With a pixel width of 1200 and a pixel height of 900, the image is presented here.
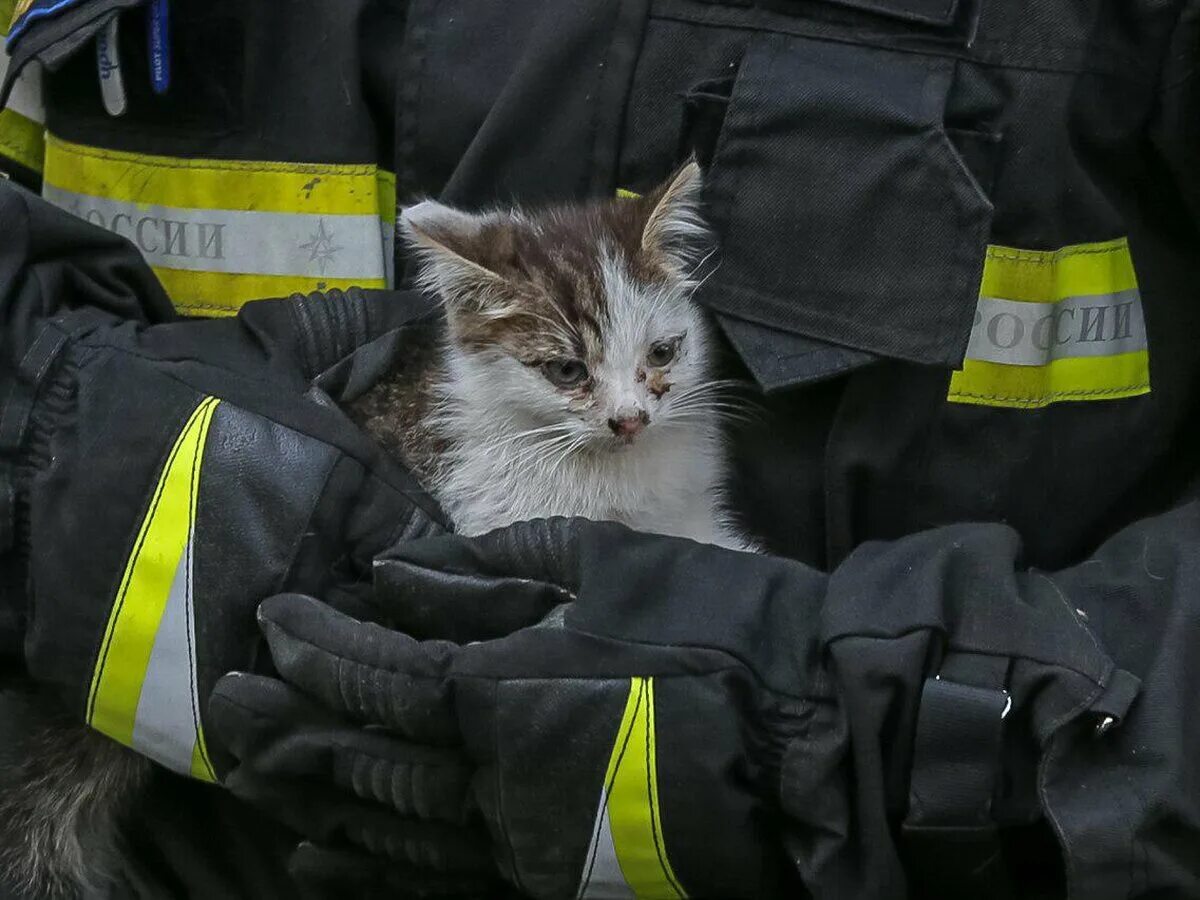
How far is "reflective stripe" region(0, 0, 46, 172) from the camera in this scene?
7.32 feet

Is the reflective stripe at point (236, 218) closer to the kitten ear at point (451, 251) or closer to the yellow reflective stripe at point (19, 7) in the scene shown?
the kitten ear at point (451, 251)

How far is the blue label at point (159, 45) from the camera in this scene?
197 cm

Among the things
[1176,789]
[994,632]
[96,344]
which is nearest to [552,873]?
[994,632]

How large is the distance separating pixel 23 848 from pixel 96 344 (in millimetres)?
793

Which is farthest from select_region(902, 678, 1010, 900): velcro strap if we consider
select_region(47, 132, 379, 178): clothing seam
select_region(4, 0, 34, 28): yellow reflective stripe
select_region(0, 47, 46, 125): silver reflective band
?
select_region(0, 47, 46, 125): silver reflective band

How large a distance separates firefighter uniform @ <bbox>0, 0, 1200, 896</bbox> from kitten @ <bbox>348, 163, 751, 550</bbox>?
0.10 metres

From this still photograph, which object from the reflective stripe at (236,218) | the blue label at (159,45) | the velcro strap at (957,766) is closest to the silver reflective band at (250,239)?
the reflective stripe at (236,218)

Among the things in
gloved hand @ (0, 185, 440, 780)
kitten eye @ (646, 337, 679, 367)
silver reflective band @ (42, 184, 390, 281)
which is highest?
silver reflective band @ (42, 184, 390, 281)

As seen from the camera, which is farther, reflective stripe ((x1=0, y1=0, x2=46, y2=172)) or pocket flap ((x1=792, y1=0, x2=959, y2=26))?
reflective stripe ((x1=0, y1=0, x2=46, y2=172))

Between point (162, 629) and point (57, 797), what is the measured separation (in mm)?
440

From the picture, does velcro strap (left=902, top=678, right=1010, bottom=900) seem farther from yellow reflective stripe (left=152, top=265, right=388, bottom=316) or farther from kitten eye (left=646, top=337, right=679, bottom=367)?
yellow reflective stripe (left=152, top=265, right=388, bottom=316)

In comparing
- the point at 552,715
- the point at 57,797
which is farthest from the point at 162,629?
the point at 552,715

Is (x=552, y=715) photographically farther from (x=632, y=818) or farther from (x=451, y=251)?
(x=451, y=251)

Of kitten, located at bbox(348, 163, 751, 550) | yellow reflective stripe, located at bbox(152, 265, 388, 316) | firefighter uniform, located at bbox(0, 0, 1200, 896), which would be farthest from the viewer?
yellow reflective stripe, located at bbox(152, 265, 388, 316)
